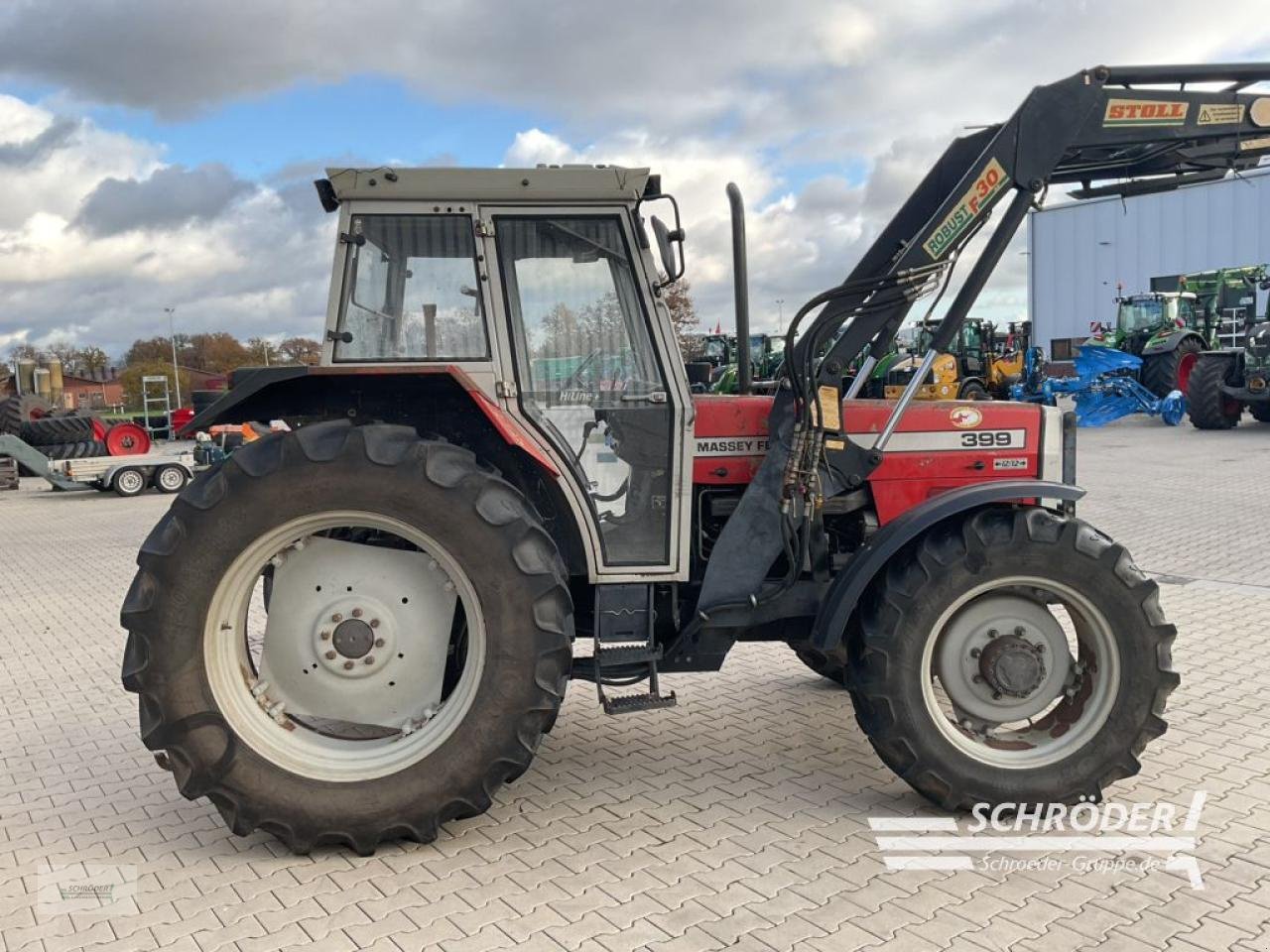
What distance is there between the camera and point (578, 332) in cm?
407

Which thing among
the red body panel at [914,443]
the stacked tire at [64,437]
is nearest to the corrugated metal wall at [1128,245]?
the stacked tire at [64,437]

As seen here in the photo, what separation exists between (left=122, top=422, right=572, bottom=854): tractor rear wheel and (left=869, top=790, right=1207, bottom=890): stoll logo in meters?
1.37

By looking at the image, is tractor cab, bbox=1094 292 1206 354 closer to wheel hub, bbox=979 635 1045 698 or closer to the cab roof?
wheel hub, bbox=979 635 1045 698

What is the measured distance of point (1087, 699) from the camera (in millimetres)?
3996

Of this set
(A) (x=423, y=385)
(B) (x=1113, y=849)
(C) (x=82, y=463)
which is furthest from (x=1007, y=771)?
(C) (x=82, y=463)

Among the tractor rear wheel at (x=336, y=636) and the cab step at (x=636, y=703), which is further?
the cab step at (x=636, y=703)

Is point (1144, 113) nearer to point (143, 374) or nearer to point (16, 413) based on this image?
point (16, 413)

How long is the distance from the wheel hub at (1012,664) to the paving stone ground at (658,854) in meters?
0.57

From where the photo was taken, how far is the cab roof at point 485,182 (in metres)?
3.86

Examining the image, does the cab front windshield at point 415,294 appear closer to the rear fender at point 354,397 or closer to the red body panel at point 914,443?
the rear fender at point 354,397

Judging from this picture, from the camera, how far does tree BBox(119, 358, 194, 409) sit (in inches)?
1817

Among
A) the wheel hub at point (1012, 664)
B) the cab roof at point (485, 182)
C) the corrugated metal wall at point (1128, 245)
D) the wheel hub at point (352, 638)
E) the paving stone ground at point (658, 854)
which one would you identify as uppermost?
the corrugated metal wall at point (1128, 245)

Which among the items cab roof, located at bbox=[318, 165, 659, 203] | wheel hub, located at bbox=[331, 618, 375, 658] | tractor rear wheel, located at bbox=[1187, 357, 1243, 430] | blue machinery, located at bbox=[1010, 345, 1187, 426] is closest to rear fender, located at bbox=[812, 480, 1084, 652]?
cab roof, located at bbox=[318, 165, 659, 203]

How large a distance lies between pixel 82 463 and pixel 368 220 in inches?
636
